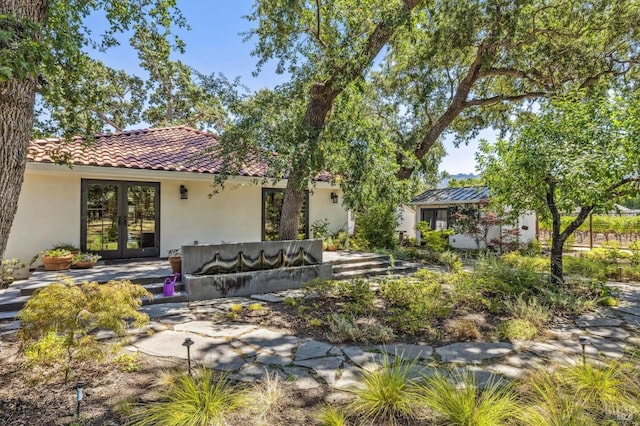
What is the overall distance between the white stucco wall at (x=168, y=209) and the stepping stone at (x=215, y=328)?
498 cm

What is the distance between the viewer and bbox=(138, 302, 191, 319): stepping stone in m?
5.87

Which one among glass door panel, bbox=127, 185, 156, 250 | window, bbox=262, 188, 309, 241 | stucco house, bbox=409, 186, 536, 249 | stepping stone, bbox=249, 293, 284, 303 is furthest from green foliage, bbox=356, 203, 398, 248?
glass door panel, bbox=127, 185, 156, 250

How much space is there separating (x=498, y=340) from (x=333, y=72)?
6689 mm

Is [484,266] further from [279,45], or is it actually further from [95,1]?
[95,1]

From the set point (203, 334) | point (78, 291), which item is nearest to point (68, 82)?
point (78, 291)

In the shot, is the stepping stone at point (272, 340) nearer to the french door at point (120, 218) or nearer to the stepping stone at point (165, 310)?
the stepping stone at point (165, 310)

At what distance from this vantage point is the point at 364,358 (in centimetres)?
412

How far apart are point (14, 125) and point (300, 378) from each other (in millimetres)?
3499

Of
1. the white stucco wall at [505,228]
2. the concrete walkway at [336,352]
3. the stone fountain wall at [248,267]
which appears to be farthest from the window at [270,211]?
the white stucco wall at [505,228]

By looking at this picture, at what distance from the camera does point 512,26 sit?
11312mm

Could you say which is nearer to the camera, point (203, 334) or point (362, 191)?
point (203, 334)

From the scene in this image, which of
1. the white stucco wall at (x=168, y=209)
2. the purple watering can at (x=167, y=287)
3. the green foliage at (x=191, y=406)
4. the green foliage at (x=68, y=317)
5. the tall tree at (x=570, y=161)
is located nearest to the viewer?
the green foliage at (x=191, y=406)

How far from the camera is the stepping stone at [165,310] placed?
587cm

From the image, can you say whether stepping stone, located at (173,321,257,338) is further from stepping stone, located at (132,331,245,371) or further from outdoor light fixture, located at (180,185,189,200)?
outdoor light fixture, located at (180,185,189,200)
